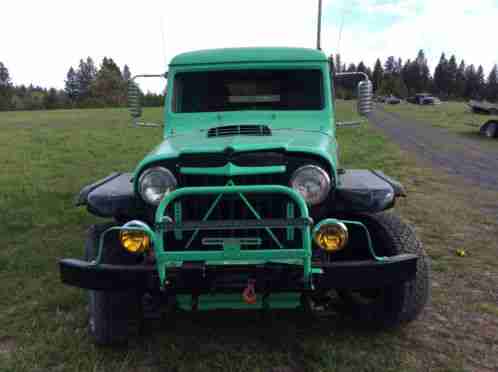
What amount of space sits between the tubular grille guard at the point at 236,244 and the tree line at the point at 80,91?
33873 millimetres

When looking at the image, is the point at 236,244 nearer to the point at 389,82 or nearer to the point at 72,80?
the point at 389,82

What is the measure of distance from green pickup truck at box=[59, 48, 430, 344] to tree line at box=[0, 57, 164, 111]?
1303 inches

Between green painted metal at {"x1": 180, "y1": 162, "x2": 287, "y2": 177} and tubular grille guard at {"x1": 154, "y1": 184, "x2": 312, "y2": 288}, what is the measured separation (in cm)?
30

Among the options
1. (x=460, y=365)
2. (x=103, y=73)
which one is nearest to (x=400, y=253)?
(x=460, y=365)

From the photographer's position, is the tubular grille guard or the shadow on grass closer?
the tubular grille guard

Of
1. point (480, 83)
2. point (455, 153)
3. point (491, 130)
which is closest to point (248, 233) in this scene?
point (455, 153)

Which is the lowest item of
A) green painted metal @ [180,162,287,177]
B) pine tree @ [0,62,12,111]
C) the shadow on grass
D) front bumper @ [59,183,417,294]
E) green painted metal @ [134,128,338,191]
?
the shadow on grass

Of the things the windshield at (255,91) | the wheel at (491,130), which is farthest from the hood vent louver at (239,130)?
the wheel at (491,130)

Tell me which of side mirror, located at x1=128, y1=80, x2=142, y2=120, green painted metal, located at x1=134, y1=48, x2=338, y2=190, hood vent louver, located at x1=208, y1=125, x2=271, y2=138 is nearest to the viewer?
hood vent louver, located at x1=208, y1=125, x2=271, y2=138

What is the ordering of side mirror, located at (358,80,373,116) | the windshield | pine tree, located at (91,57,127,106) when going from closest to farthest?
the windshield
side mirror, located at (358,80,373,116)
pine tree, located at (91,57,127,106)

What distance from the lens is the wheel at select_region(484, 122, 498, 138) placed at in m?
18.9

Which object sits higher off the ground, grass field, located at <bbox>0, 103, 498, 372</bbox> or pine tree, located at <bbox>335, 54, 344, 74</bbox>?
pine tree, located at <bbox>335, 54, 344, 74</bbox>

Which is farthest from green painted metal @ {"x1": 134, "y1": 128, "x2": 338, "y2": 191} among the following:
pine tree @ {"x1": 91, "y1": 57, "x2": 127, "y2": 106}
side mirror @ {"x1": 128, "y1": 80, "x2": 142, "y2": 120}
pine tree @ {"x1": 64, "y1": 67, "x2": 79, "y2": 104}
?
pine tree @ {"x1": 64, "y1": 67, "x2": 79, "y2": 104}

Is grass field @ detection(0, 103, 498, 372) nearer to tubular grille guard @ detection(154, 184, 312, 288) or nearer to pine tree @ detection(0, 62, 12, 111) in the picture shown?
tubular grille guard @ detection(154, 184, 312, 288)
